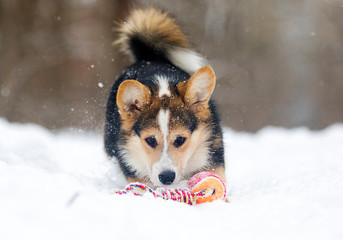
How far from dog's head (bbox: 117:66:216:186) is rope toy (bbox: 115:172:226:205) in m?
0.22

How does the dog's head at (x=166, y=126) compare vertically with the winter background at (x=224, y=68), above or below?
above

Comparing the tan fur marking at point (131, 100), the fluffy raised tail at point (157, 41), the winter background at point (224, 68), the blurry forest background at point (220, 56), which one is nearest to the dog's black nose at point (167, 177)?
the tan fur marking at point (131, 100)

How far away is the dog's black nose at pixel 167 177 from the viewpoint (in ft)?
10.6

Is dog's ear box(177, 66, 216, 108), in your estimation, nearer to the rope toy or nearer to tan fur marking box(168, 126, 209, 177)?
tan fur marking box(168, 126, 209, 177)

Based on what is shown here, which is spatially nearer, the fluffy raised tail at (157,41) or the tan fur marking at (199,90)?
the tan fur marking at (199,90)

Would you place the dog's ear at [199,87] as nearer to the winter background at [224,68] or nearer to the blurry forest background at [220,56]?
the winter background at [224,68]

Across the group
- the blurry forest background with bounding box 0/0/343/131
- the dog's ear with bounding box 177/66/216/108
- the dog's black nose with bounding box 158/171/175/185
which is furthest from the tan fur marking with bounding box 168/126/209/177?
the blurry forest background with bounding box 0/0/343/131

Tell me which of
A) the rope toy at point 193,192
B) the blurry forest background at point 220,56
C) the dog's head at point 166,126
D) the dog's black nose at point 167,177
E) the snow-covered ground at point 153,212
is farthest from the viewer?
the blurry forest background at point 220,56

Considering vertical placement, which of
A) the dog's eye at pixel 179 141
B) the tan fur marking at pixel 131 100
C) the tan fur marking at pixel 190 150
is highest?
the tan fur marking at pixel 131 100

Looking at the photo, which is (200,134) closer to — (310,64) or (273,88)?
(273,88)

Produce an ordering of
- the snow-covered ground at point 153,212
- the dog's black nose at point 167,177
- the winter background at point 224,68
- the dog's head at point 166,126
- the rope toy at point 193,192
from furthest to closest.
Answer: the winter background at point 224,68
the dog's head at point 166,126
the dog's black nose at point 167,177
the rope toy at point 193,192
the snow-covered ground at point 153,212

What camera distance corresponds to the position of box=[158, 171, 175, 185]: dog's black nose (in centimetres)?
322

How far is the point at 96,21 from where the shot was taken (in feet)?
38.2

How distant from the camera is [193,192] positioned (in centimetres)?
312
